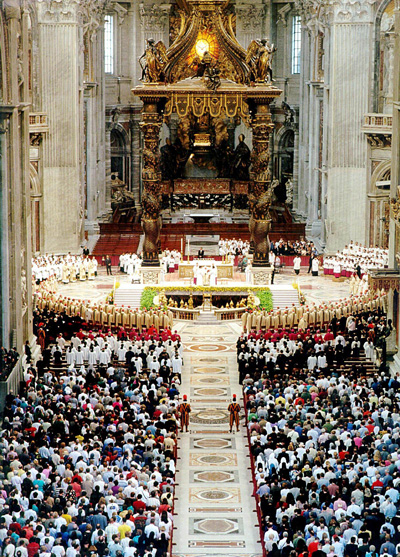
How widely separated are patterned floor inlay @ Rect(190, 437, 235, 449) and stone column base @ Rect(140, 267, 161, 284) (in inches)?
597

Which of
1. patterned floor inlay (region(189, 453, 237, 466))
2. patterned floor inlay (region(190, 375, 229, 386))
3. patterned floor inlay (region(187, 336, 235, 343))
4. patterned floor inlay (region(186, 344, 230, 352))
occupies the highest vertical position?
patterned floor inlay (region(187, 336, 235, 343))

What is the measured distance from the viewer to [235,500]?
23109 millimetres

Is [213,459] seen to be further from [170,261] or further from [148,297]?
[170,261]

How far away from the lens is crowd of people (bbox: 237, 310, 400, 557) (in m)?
18.8

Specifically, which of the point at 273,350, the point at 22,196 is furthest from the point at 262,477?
the point at 22,196

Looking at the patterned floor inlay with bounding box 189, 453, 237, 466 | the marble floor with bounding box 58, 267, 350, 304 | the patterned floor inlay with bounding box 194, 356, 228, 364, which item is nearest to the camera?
the patterned floor inlay with bounding box 189, 453, 237, 466

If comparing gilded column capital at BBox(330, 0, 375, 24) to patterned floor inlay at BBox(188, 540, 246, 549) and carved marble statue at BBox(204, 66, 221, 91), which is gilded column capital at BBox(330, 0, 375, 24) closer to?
carved marble statue at BBox(204, 66, 221, 91)

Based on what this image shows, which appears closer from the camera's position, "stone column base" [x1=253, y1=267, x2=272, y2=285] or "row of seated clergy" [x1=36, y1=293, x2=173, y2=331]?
"row of seated clergy" [x1=36, y1=293, x2=173, y2=331]

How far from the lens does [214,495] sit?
2342 centimetres

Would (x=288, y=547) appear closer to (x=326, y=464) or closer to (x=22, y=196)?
(x=326, y=464)

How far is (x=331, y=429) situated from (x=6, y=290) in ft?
32.0

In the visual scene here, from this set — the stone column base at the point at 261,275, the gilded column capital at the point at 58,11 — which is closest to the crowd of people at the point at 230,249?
the stone column base at the point at 261,275

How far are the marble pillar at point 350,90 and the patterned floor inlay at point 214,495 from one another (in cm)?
2720

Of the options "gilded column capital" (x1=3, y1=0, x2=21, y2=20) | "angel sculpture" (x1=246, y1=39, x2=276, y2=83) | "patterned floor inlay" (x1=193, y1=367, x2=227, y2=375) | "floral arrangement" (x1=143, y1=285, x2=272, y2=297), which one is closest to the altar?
"floral arrangement" (x1=143, y1=285, x2=272, y2=297)
